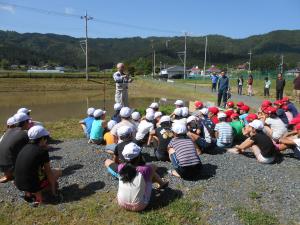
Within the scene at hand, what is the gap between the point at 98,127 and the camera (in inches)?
397

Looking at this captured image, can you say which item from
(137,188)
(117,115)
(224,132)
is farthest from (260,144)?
(117,115)

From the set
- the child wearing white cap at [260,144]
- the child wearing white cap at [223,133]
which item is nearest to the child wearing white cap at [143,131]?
the child wearing white cap at [223,133]

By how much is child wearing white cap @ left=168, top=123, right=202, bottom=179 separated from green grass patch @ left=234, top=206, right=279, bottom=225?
1.36 metres

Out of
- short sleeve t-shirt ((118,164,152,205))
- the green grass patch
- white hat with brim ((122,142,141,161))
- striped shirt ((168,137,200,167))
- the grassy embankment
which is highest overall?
white hat with brim ((122,142,141,161))

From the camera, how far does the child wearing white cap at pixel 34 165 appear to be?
6090 millimetres

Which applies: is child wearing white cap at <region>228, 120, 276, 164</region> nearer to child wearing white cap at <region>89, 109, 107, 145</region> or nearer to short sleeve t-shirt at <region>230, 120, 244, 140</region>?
short sleeve t-shirt at <region>230, 120, 244, 140</region>

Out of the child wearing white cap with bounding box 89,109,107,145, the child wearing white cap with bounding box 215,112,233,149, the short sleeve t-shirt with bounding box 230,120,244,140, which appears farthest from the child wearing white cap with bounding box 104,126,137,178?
the short sleeve t-shirt with bounding box 230,120,244,140

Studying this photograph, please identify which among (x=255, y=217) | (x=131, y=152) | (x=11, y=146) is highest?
(x=131, y=152)

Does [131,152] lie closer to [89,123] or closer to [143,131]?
[143,131]

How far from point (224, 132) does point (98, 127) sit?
11.8ft

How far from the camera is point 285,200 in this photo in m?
6.42

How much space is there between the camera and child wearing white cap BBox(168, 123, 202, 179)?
708 centimetres

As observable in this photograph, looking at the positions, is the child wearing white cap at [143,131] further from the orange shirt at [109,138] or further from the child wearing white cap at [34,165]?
the child wearing white cap at [34,165]

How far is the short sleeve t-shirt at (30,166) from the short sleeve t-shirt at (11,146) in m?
1.03
